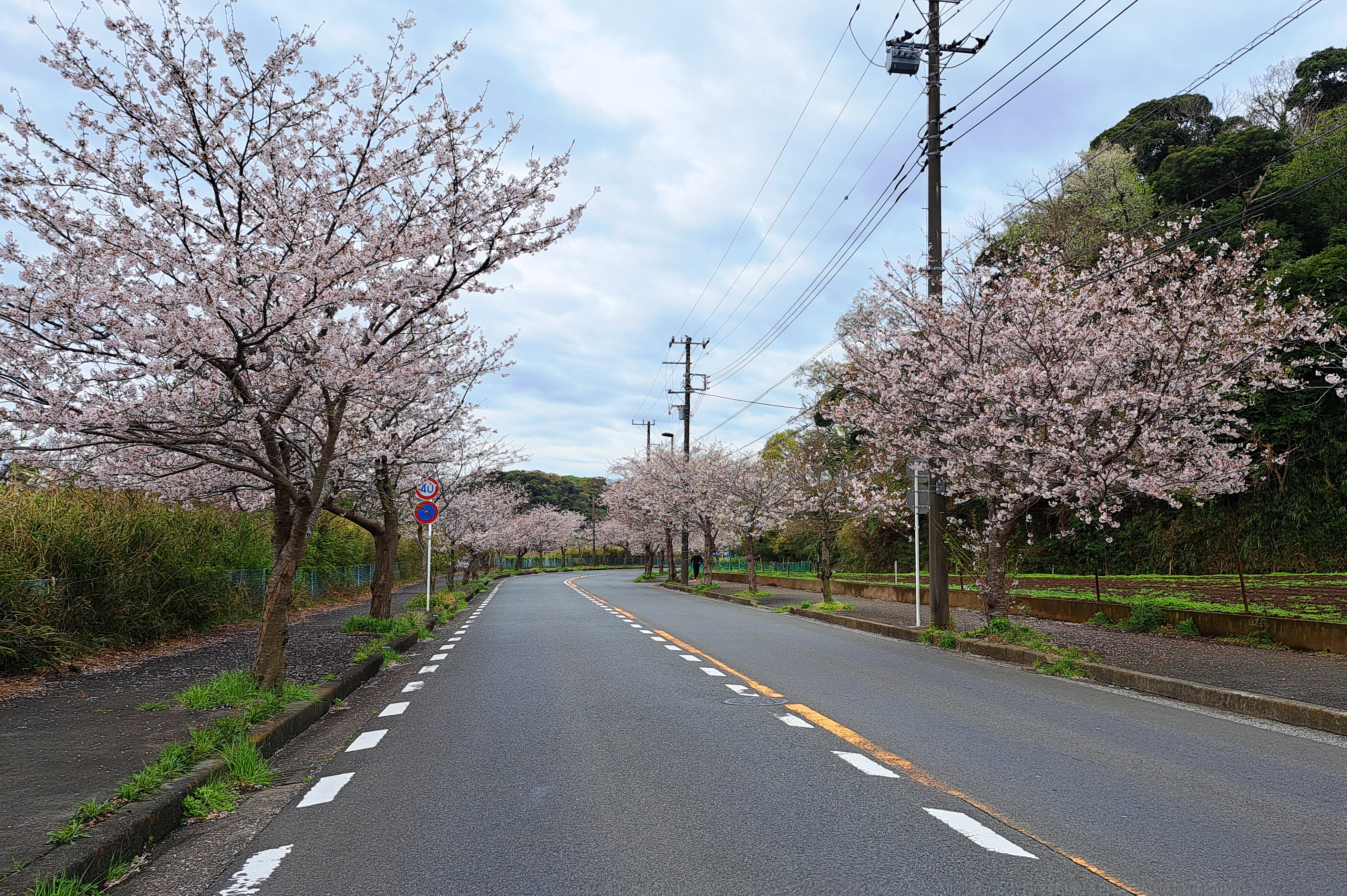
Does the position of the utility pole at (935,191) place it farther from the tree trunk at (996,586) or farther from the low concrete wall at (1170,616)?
the low concrete wall at (1170,616)

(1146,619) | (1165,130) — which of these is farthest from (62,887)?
(1165,130)

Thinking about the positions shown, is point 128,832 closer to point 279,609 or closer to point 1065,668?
point 279,609

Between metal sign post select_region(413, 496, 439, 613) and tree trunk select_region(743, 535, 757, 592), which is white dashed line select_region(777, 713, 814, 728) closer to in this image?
metal sign post select_region(413, 496, 439, 613)

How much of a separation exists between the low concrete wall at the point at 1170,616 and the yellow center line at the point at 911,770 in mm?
7798

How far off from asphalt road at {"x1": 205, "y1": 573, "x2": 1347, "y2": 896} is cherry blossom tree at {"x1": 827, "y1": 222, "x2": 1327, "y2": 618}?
15.8 feet

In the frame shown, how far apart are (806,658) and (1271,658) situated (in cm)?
Answer: 591

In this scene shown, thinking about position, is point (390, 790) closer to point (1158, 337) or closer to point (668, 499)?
point (1158, 337)

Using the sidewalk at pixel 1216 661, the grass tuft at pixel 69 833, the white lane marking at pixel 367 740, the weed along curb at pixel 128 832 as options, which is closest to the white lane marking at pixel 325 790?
the weed along curb at pixel 128 832

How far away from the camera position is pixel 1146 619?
15.4 m

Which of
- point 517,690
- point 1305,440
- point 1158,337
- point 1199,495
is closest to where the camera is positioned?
point 517,690

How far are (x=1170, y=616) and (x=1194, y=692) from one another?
247 inches

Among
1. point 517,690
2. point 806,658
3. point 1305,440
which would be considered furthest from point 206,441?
point 1305,440

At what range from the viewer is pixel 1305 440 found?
2261cm

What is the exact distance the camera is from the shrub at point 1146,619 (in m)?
15.2
